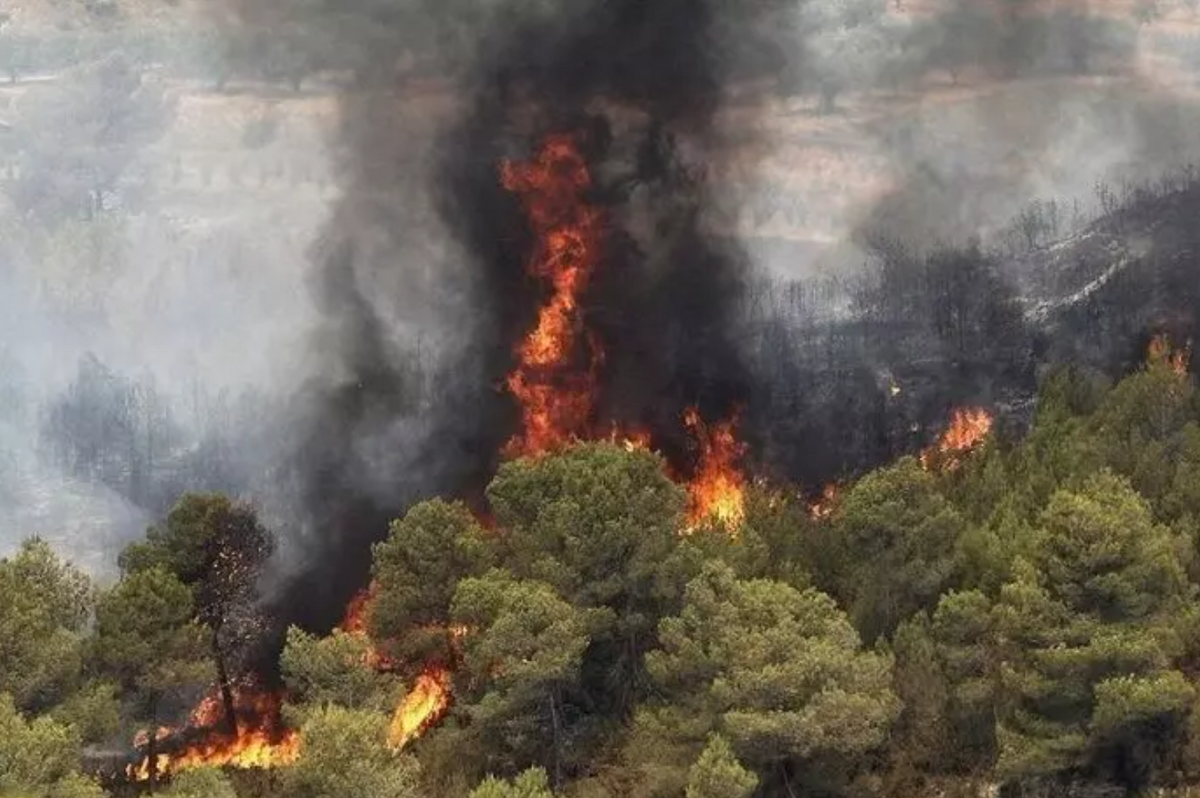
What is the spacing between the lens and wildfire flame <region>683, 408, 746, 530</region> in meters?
62.0

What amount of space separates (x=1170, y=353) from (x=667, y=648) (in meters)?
45.3

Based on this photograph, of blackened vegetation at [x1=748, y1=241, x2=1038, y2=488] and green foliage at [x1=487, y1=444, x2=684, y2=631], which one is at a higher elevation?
green foliage at [x1=487, y1=444, x2=684, y2=631]

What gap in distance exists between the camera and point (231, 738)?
4456 centimetres

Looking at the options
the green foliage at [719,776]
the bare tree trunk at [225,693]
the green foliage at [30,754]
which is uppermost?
the green foliage at [30,754]

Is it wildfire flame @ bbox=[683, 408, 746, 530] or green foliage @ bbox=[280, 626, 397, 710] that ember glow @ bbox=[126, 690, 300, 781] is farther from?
wildfire flame @ bbox=[683, 408, 746, 530]

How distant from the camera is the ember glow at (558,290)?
62.5 m

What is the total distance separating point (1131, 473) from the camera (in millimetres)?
40312

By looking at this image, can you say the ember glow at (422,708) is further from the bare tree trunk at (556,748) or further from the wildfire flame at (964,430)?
the wildfire flame at (964,430)

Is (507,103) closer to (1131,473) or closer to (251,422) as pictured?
(251,422)

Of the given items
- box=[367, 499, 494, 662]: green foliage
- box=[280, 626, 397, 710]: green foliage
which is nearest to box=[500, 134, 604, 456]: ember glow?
box=[367, 499, 494, 662]: green foliage

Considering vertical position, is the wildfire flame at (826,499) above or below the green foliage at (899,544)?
below

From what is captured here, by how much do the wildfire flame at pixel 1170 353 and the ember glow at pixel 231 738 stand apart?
47679 millimetres

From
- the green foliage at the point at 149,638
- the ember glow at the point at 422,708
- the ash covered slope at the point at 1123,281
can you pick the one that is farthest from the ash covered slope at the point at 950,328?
the green foliage at the point at 149,638

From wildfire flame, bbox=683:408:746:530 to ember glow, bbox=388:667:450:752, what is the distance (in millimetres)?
23263
